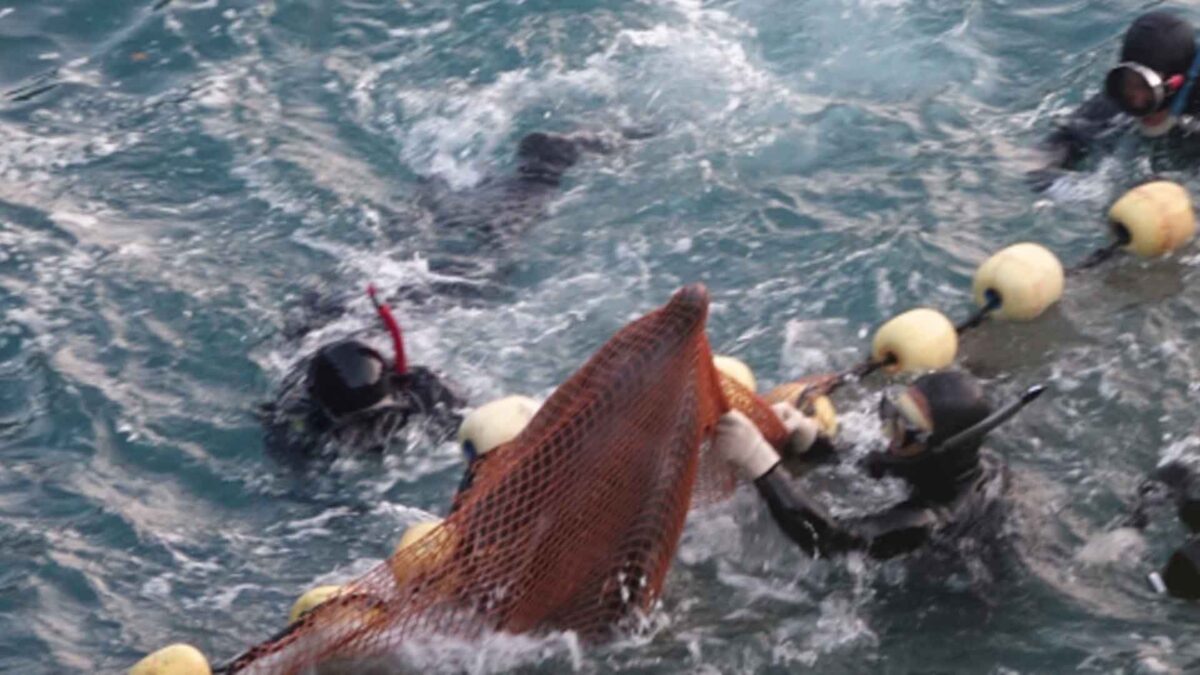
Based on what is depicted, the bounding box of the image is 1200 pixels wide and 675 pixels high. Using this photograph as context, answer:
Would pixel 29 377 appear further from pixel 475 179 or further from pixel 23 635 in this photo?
pixel 475 179

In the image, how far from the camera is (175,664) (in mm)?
5535

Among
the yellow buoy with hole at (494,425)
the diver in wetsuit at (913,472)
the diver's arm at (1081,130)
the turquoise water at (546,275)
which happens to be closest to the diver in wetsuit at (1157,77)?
the diver's arm at (1081,130)

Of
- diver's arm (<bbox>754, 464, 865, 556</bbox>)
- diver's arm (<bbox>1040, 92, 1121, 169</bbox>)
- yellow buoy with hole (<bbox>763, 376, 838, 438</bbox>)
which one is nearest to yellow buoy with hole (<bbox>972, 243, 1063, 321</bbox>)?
yellow buoy with hole (<bbox>763, 376, 838, 438</bbox>)

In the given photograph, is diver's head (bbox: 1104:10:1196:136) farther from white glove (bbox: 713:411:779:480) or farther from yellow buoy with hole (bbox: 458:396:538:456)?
yellow buoy with hole (bbox: 458:396:538:456)

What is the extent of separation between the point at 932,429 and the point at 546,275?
363 cm

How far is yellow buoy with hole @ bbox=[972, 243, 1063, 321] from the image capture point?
7090mm

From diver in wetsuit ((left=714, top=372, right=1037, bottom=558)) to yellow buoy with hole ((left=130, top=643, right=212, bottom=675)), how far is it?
6.43 feet

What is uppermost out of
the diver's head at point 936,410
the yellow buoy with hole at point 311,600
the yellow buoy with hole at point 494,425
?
the diver's head at point 936,410

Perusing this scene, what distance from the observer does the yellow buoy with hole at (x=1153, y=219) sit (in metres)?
7.37

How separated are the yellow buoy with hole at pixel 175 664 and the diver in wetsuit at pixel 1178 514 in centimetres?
342

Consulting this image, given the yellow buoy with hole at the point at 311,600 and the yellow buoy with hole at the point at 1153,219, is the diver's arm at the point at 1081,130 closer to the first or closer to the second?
the yellow buoy with hole at the point at 1153,219

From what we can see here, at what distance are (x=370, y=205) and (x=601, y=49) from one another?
2.01 meters

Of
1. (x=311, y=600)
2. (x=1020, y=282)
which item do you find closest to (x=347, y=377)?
(x=311, y=600)

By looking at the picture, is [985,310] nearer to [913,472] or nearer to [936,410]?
[913,472]
